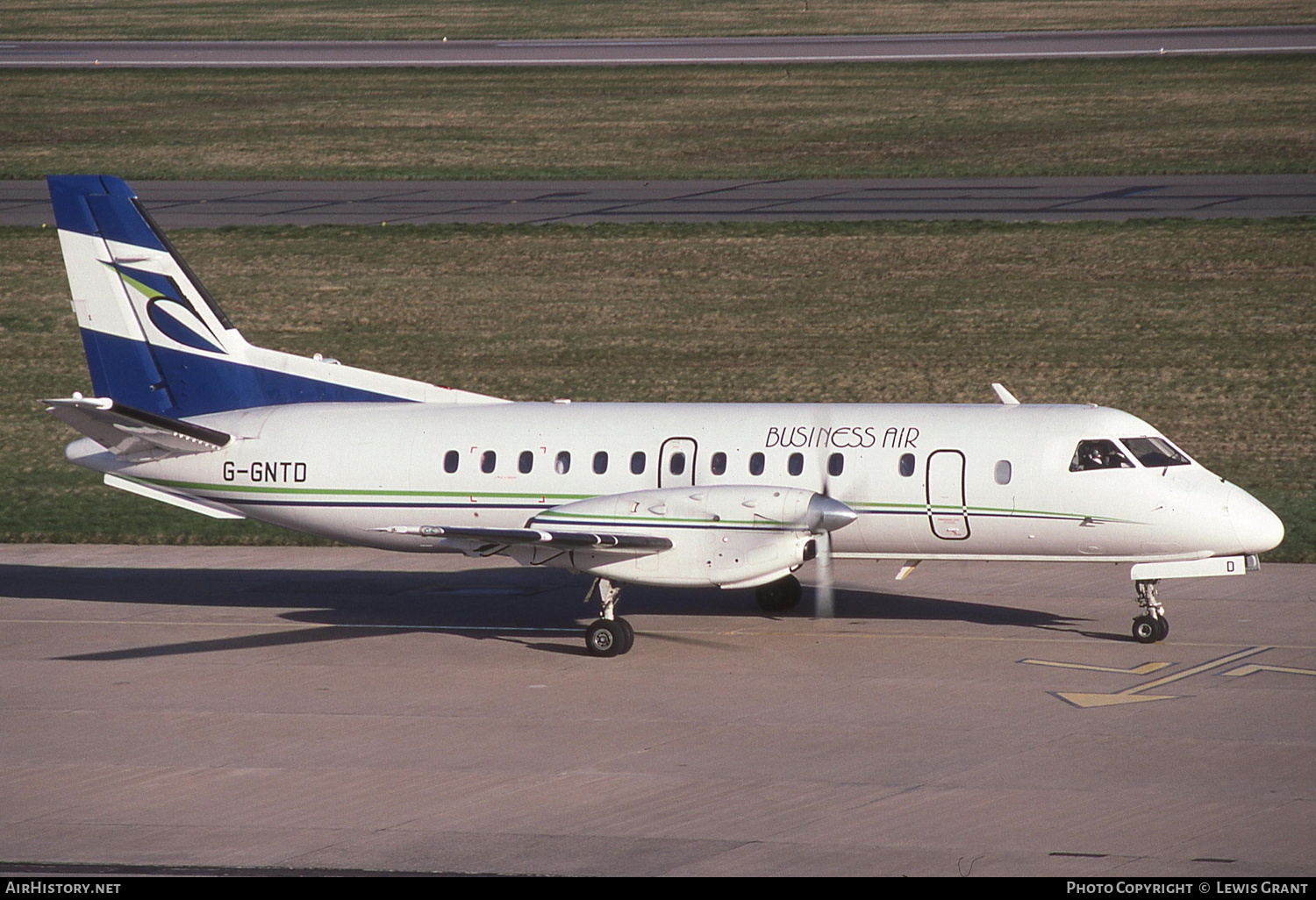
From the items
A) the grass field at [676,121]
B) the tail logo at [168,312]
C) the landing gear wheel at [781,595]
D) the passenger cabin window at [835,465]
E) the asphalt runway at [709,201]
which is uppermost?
the grass field at [676,121]

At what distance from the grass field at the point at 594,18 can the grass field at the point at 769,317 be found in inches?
1605

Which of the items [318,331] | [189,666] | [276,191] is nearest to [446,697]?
[189,666]

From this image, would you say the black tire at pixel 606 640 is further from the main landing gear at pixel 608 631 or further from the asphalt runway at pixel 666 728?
the asphalt runway at pixel 666 728

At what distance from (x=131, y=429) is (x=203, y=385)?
181 cm

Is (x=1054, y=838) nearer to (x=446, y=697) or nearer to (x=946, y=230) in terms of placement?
(x=446, y=697)

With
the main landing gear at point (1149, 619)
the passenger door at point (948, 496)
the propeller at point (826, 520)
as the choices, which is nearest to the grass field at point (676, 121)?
the passenger door at point (948, 496)

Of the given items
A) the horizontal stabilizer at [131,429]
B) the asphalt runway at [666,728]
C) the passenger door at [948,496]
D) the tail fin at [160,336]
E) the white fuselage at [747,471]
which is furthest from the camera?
the tail fin at [160,336]

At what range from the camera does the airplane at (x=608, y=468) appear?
69.1ft

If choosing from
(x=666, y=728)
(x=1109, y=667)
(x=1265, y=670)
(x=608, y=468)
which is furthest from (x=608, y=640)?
(x=1265, y=670)

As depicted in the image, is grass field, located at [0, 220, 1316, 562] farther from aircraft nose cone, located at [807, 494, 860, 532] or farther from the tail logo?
aircraft nose cone, located at [807, 494, 860, 532]

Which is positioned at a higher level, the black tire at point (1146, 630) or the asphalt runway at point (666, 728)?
the black tire at point (1146, 630)

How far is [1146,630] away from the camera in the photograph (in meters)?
21.5

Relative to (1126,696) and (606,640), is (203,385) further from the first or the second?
(1126,696)

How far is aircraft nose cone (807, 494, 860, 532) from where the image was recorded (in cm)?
2070
